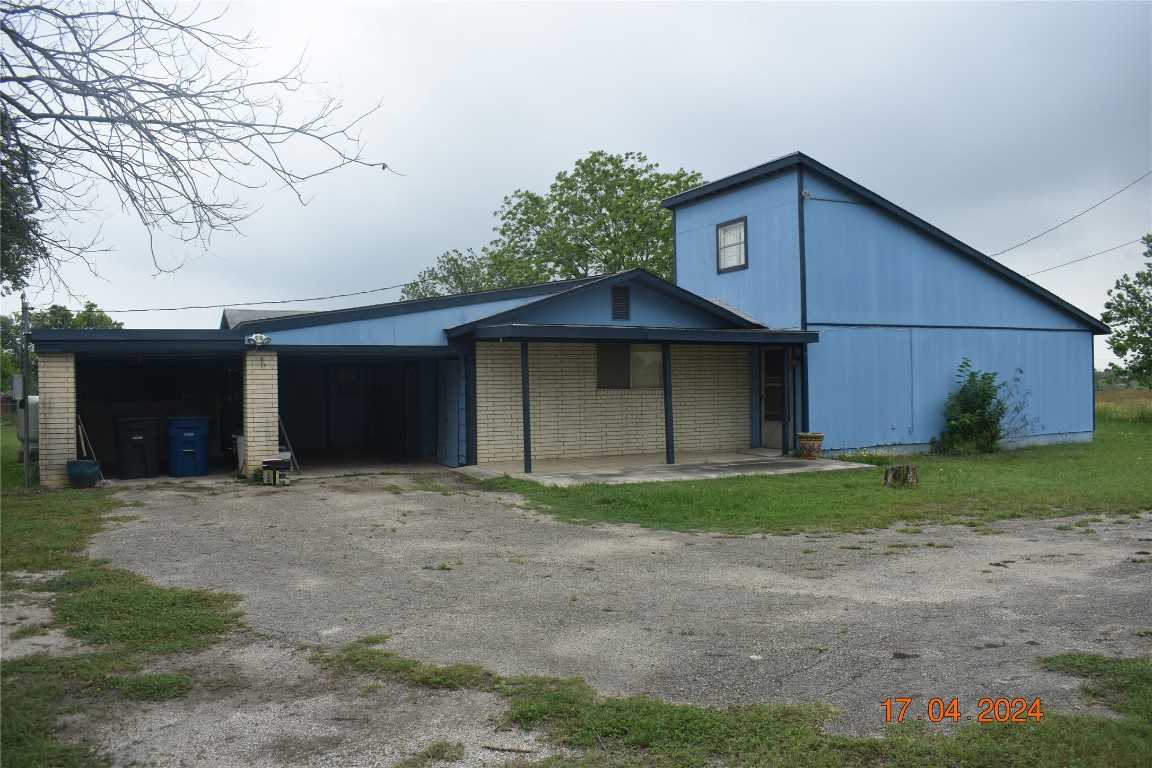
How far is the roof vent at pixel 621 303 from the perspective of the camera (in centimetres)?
1748

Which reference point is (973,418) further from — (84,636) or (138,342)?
(84,636)

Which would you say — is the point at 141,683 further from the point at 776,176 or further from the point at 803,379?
the point at 776,176

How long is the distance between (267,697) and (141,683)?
717mm

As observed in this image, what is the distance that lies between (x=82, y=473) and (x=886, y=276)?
16.0m

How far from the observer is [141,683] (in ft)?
16.1

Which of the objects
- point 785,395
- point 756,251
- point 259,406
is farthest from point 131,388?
point 785,395

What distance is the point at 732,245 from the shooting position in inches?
808

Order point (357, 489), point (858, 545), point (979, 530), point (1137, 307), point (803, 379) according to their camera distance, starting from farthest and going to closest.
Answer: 1. point (1137, 307)
2. point (803, 379)
3. point (357, 489)
4. point (979, 530)
5. point (858, 545)

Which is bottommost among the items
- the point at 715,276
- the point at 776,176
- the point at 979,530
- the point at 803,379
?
the point at 979,530

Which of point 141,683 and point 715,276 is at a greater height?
point 715,276

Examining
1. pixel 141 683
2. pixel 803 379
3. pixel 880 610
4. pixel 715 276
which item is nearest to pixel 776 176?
pixel 715 276

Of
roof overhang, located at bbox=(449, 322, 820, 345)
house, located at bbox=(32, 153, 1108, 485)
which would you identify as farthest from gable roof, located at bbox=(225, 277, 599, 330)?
roof overhang, located at bbox=(449, 322, 820, 345)

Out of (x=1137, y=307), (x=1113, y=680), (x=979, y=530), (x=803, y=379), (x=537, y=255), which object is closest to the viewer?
(x=1113, y=680)

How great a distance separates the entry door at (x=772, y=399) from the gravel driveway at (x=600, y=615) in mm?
9183
